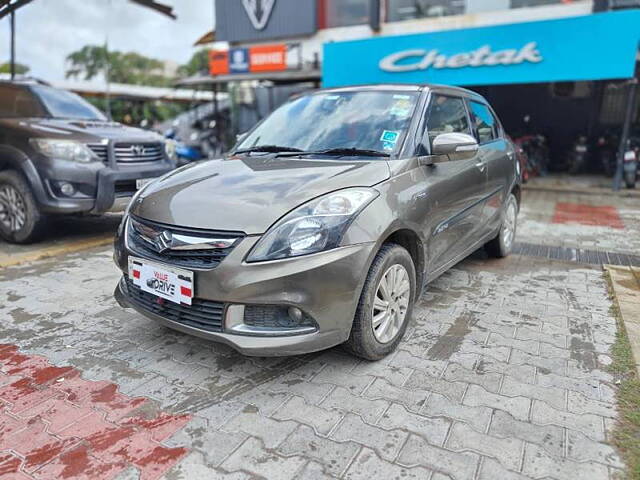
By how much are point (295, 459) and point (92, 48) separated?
61.3 m

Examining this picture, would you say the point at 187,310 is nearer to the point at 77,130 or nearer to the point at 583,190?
the point at 77,130

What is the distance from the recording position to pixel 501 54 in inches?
383

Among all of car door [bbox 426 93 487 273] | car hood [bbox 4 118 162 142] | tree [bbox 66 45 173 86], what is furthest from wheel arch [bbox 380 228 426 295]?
tree [bbox 66 45 173 86]

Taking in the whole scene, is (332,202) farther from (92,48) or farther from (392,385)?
(92,48)

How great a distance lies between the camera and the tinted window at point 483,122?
13.9ft

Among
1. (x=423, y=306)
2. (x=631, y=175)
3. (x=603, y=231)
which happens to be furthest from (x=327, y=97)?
(x=631, y=175)

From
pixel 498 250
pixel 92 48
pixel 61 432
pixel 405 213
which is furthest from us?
pixel 92 48

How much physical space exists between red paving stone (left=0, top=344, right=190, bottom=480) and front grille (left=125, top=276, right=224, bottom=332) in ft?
1.41

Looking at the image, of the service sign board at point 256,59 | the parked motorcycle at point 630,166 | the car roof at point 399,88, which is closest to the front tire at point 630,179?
the parked motorcycle at point 630,166

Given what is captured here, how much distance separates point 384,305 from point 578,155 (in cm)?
1100

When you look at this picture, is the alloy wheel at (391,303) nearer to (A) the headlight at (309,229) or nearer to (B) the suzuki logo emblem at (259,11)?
(A) the headlight at (309,229)

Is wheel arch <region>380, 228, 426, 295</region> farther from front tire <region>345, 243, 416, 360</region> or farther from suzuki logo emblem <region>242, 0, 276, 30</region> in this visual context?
suzuki logo emblem <region>242, 0, 276, 30</region>

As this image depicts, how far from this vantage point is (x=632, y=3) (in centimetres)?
1009

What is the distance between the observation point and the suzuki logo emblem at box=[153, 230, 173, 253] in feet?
8.32
